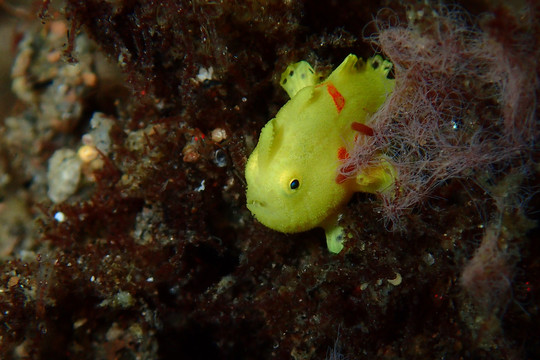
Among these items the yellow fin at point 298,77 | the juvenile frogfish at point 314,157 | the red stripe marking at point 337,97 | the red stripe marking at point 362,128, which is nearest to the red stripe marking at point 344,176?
the juvenile frogfish at point 314,157

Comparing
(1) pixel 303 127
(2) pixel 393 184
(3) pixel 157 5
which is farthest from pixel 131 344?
(3) pixel 157 5

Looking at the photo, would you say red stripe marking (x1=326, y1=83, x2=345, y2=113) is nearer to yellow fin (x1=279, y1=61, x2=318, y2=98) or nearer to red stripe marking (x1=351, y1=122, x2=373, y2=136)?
red stripe marking (x1=351, y1=122, x2=373, y2=136)

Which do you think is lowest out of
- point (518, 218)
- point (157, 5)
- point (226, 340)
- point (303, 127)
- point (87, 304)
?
point (226, 340)

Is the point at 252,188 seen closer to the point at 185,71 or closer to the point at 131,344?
the point at 185,71

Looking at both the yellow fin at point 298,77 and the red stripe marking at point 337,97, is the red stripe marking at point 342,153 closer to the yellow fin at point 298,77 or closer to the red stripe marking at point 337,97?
the red stripe marking at point 337,97

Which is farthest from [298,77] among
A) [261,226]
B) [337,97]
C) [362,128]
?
[261,226]

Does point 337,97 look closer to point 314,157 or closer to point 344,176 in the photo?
point 314,157

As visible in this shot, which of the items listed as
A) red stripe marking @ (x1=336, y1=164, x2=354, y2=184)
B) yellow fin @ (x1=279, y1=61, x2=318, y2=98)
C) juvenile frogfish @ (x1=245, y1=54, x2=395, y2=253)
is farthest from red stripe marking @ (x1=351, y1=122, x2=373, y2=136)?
yellow fin @ (x1=279, y1=61, x2=318, y2=98)
